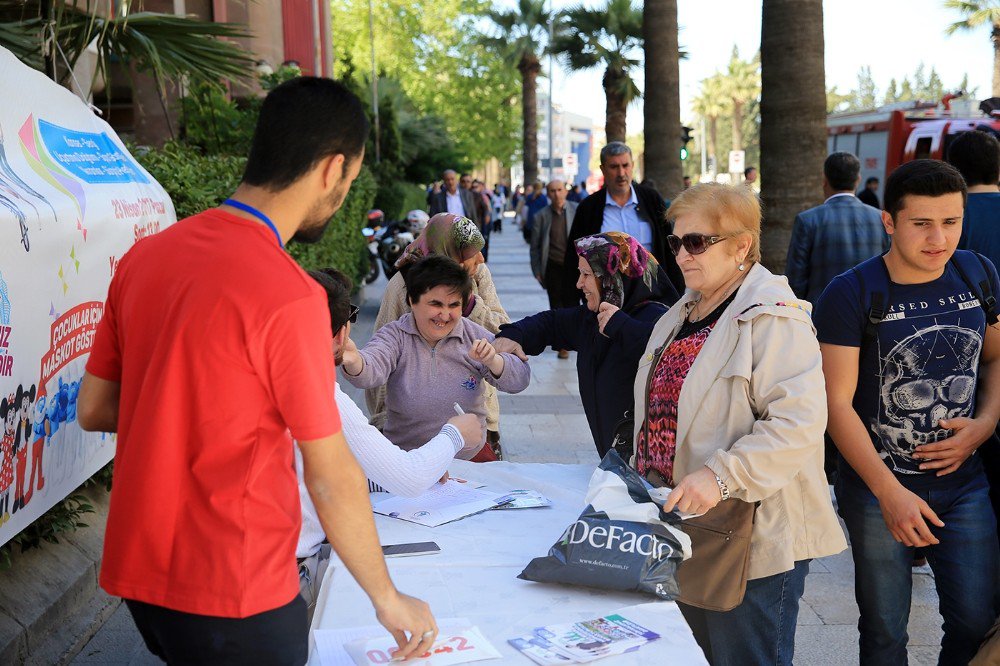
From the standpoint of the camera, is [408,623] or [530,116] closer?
[408,623]

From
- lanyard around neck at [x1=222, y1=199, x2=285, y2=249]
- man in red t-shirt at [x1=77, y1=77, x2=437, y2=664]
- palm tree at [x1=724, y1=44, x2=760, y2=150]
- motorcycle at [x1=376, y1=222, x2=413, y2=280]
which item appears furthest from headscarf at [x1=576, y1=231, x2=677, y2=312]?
palm tree at [x1=724, y1=44, x2=760, y2=150]

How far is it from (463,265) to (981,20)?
35047mm

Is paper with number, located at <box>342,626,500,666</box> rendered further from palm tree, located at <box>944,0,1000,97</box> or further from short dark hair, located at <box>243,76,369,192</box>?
palm tree, located at <box>944,0,1000,97</box>

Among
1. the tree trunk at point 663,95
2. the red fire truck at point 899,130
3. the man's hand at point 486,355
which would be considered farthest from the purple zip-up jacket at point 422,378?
the red fire truck at point 899,130

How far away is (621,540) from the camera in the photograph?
2.62 metres

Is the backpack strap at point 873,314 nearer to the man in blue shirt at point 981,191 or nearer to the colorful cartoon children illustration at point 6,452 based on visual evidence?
the man in blue shirt at point 981,191

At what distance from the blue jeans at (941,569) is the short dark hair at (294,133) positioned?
212 centimetres

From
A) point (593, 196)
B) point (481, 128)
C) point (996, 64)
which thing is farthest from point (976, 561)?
point (481, 128)

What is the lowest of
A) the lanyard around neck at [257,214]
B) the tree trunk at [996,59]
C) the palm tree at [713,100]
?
the lanyard around neck at [257,214]

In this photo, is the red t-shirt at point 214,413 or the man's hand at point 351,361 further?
the man's hand at point 351,361

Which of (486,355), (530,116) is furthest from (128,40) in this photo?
(530,116)

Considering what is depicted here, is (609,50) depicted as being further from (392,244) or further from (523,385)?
(523,385)

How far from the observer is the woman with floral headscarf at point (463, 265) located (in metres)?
5.44

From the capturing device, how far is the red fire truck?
18953 mm
